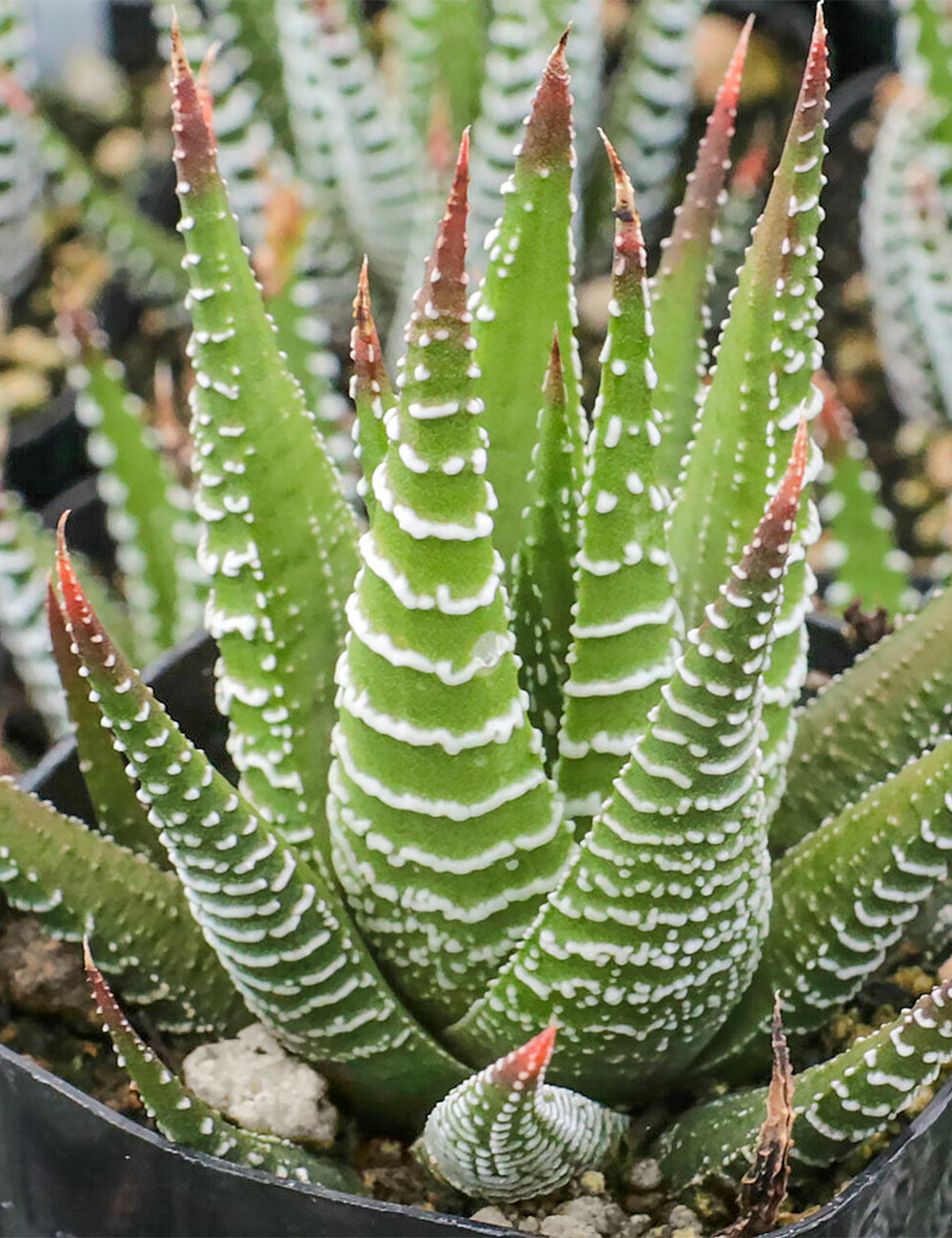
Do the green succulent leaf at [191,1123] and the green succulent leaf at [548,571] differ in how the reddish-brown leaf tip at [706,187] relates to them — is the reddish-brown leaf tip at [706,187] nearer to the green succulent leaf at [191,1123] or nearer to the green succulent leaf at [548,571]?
A: the green succulent leaf at [548,571]

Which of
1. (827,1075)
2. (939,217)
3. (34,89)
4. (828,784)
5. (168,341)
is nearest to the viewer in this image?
(827,1075)

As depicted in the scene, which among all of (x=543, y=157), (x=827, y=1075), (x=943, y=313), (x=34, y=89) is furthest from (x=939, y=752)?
(x=34, y=89)

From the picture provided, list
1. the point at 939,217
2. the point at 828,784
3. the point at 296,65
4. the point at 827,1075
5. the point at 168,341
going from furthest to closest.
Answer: the point at 168,341 → the point at 296,65 → the point at 939,217 → the point at 828,784 → the point at 827,1075

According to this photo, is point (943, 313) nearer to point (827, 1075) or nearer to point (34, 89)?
point (827, 1075)

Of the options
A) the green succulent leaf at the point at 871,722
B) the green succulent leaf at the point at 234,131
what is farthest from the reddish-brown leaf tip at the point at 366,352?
the green succulent leaf at the point at 234,131

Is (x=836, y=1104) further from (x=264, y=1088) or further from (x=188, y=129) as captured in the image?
(x=188, y=129)

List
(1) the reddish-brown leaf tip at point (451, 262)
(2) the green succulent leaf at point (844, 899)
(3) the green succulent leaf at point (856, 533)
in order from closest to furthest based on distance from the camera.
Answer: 1. (1) the reddish-brown leaf tip at point (451, 262)
2. (2) the green succulent leaf at point (844, 899)
3. (3) the green succulent leaf at point (856, 533)
